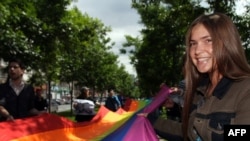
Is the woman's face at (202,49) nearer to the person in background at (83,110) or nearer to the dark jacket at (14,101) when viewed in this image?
the dark jacket at (14,101)

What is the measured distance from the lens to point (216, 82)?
1.92 meters

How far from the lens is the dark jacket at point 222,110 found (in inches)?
67.4

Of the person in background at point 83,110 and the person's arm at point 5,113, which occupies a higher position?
the person's arm at point 5,113

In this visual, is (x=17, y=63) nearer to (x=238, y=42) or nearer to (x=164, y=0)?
(x=238, y=42)

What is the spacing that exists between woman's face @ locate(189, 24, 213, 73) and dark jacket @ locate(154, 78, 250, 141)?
101 mm

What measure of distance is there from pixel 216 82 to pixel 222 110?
20cm

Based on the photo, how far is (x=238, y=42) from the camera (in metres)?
1.87

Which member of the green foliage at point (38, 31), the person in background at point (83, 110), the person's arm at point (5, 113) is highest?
the green foliage at point (38, 31)

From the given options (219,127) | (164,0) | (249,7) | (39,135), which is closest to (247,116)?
(219,127)

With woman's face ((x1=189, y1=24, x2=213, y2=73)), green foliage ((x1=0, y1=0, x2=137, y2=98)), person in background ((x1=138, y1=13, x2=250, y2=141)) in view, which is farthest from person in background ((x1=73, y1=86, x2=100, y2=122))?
woman's face ((x1=189, y1=24, x2=213, y2=73))

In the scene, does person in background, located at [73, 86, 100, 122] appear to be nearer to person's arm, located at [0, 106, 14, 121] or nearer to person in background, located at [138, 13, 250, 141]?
person's arm, located at [0, 106, 14, 121]

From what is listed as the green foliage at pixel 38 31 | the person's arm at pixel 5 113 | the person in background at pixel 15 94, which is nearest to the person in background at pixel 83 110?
the green foliage at pixel 38 31

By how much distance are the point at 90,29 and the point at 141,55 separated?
303 inches

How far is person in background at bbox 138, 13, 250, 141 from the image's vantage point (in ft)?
5.69
